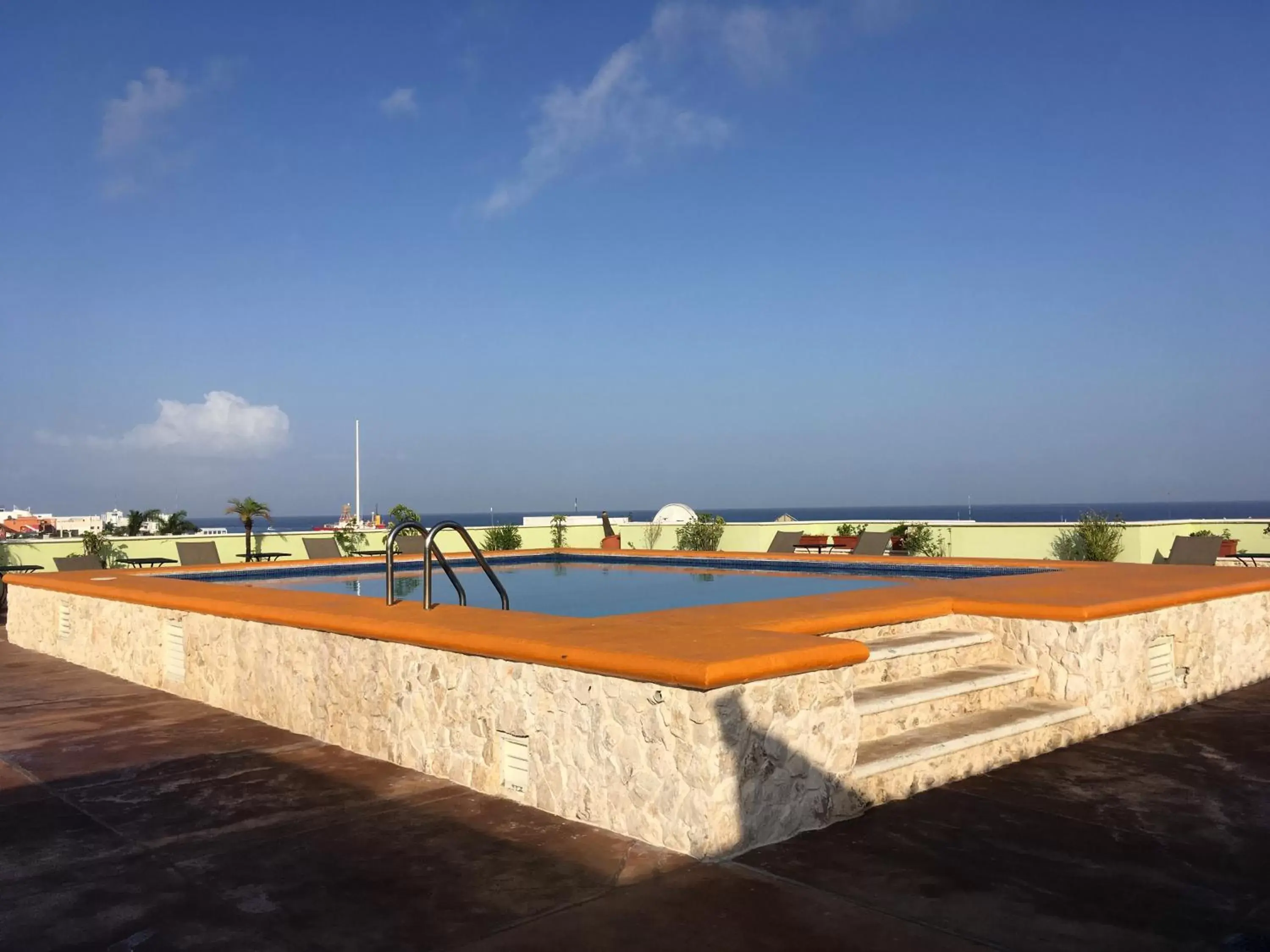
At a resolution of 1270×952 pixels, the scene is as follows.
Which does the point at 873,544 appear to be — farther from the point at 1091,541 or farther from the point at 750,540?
the point at 750,540

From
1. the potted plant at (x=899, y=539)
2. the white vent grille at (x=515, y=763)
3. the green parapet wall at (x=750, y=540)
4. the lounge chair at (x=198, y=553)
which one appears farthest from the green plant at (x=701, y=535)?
the white vent grille at (x=515, y=763)

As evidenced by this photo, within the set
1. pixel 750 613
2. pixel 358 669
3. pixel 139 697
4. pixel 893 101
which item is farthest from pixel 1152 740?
pixel 893 101

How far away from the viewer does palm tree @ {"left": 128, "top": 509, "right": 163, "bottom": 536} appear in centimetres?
2038

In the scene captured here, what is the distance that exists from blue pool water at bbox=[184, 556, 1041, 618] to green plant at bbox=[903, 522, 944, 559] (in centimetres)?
292

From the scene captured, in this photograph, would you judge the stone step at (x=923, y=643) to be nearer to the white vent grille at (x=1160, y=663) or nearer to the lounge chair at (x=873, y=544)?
the white vent grille at (x=1160, y=663)

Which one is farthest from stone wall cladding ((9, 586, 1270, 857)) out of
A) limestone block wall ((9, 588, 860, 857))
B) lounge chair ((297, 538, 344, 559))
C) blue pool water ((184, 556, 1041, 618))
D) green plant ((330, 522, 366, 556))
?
green plant ((330, 522, 366, 556))

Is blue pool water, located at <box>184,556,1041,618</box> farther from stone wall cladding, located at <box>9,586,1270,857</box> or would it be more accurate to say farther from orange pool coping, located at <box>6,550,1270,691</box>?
stone wall cladding, located at <box>9,586,1270,857</box>

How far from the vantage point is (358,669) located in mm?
5180

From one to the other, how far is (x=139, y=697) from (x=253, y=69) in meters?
14.1

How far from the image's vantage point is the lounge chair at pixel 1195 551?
35.4ft

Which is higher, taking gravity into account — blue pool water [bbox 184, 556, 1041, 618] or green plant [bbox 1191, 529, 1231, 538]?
green plant [bbox 1191, 529, 1231, 538]

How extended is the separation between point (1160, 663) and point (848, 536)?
10171mm

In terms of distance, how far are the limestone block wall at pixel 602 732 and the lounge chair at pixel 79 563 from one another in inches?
312

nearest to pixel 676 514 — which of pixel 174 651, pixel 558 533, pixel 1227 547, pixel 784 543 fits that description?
pixel 558 533
